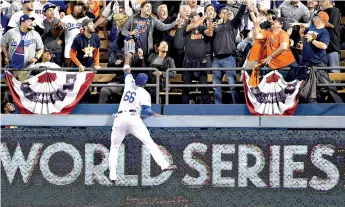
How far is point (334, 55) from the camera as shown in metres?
18.9

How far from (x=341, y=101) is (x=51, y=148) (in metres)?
5.28

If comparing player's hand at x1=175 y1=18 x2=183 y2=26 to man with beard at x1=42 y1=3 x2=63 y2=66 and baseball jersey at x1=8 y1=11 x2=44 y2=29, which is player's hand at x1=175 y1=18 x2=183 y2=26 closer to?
man with beard at x1=42 y1=3 x2=63 y2=66

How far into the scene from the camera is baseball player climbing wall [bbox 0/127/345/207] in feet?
59.2

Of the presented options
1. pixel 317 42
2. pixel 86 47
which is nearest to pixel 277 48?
pixel 317 42

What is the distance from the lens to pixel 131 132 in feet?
59.2

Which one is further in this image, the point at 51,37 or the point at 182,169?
the point at 51,37

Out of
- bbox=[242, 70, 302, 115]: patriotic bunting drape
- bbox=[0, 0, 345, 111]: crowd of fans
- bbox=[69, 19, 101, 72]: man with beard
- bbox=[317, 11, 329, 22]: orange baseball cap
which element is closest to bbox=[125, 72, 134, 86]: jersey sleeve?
bbox=[0, 0, 345, 111]: crowd of fans

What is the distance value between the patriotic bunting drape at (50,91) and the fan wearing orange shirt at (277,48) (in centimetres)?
317

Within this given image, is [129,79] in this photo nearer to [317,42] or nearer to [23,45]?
[23,45]

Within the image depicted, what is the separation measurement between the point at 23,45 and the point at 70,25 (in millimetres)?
1111

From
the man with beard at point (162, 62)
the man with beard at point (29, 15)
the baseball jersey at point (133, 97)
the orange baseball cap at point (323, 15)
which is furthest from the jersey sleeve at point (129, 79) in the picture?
the orange baseball cap at point (323, 15)

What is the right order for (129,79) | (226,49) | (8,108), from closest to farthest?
(129,79) < (226,49) < (8,108)

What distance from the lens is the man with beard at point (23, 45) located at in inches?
764

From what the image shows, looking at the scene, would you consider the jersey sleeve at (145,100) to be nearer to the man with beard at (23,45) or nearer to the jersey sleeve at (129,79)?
the jersey sleeve at (129,79)
